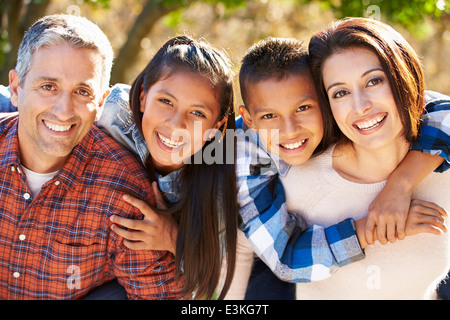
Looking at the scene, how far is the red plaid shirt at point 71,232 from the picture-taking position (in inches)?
93.2

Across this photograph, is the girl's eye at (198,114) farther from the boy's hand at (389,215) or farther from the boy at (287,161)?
the boy's hand at (389,215)

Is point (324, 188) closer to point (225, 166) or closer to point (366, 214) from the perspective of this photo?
point (366, 214)

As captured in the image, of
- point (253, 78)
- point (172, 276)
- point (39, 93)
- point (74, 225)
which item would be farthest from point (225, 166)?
point (39, 93)

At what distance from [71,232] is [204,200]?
A: 2.27ft

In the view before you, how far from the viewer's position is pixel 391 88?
6.91ft

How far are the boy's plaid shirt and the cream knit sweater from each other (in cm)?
9

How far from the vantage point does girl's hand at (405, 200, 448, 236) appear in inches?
83.4

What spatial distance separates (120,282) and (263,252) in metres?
0.80

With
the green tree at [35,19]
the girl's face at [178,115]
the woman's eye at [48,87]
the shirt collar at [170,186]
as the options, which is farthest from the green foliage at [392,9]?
the woman's eye at [48,87]

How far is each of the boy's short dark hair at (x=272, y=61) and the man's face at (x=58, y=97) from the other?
754 millimetres

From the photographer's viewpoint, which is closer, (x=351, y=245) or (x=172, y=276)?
(x=351, y=245)

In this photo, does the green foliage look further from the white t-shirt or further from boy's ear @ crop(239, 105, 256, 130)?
the white t-shirt

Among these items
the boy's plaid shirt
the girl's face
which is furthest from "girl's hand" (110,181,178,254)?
the boy's plaid shirt

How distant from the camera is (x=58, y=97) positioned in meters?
2.28
